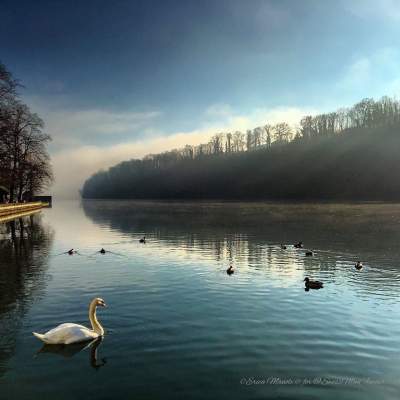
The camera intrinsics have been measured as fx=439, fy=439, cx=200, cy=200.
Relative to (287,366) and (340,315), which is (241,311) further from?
(287,366)

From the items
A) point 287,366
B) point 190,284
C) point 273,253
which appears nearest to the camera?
point 287,366

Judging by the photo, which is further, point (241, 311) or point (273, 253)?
point (273, 253)

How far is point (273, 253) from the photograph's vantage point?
3362 centimetres

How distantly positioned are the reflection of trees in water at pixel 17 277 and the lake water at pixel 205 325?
0.09 m

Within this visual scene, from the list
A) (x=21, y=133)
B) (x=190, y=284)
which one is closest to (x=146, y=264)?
(x=190, y=284)

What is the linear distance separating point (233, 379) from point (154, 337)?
3950mm

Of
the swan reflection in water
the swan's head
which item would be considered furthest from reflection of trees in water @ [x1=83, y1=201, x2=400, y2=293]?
the swan reflection in water

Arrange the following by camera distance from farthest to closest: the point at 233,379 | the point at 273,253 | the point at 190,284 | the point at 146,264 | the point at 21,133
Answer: the point at 21,133, the point at 273,253, the point at 146,264, the point at 190,284, the point at 233,379

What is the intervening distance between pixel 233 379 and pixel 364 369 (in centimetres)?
371

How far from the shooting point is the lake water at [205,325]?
11.1 metres

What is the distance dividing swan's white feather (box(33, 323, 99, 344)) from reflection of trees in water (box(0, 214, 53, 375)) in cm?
110

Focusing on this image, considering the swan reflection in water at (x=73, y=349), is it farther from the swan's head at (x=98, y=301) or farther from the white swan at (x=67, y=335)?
the swan's head at (x=98, y=301)

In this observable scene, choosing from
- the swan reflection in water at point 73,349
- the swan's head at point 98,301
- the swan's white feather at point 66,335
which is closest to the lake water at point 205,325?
the swan reflection in water at point 73,349

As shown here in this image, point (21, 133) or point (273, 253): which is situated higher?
point (21, 133)
